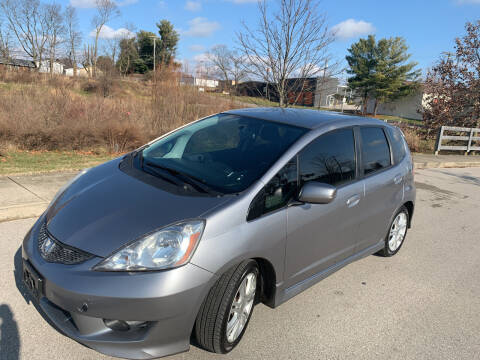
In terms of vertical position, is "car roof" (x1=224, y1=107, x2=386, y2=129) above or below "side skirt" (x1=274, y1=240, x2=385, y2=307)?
above

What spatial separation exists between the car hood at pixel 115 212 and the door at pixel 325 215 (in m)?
0.74

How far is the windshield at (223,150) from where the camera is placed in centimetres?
296

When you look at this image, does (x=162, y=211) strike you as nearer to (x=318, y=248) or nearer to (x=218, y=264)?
(x=218, y=264)

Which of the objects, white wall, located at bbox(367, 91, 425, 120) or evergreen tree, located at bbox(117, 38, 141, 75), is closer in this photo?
evergreen tree, located at bbox(117, 38, 141, 75)

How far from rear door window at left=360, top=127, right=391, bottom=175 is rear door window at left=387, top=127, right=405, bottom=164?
178 mm

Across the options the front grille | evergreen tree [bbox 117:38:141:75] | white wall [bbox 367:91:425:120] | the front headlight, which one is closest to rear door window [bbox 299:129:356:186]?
the front headlight

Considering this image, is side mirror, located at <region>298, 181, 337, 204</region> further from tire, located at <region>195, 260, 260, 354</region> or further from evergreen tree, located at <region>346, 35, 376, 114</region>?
evergreen tree, located at <region>346, 35, 376, 114</region>

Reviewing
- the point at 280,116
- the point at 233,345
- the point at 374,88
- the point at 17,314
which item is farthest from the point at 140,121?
the point at 374,88

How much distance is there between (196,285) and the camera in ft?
7.51

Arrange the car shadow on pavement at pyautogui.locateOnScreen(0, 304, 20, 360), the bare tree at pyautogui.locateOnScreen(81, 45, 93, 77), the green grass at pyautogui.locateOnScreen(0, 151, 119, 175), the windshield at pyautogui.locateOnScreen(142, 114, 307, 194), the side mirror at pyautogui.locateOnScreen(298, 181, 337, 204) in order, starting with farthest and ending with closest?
the bare tree at pyautogui.locateOnScreen(81, 45, 93, 77) → the green grass at pyautogui.locateOnScreen(0, 151, 119, 175) → the windshield at pyautogui.locateOnScreen(142, 114, 307, 194) → the side mirror at pyautogui.locateOnScreen(298, 181, 337, 204) → the car shadow on pavement at pyautogui.locateOnScreen(0, 304, 20, 360)

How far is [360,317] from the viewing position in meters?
3.30

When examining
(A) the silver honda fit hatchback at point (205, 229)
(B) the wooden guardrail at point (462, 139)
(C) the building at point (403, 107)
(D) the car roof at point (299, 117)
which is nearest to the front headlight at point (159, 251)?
(A) the silver honda fit hatchback at point (205, 229)

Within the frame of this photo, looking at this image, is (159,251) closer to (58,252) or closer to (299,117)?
(58,252)

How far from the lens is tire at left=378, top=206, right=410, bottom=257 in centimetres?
448
